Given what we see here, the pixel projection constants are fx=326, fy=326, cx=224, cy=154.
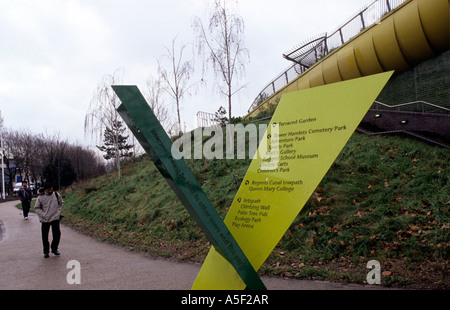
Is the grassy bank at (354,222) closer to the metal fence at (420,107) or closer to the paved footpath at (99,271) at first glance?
the paved footpath at (99,271)

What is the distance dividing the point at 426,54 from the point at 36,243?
47.3 feet

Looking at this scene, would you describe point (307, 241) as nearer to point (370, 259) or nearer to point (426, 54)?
point (370, 259)

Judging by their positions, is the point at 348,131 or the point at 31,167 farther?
the point at 31,167

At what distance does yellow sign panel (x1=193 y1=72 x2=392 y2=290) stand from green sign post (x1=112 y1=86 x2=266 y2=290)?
0.38 metres

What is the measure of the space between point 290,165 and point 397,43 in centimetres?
1180

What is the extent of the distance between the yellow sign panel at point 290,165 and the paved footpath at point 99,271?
1.81 meters

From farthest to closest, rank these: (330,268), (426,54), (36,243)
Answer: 1. (426,54)
2. (36,243)
3. (330,268)

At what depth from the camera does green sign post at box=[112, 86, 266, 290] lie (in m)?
2.61

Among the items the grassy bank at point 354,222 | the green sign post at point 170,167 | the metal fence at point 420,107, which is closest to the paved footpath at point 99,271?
the grassy bank at point 354,222

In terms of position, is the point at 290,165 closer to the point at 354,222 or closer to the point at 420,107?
the point at 354,222

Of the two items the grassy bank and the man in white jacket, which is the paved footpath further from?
the grassy bank

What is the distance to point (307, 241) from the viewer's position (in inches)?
260
